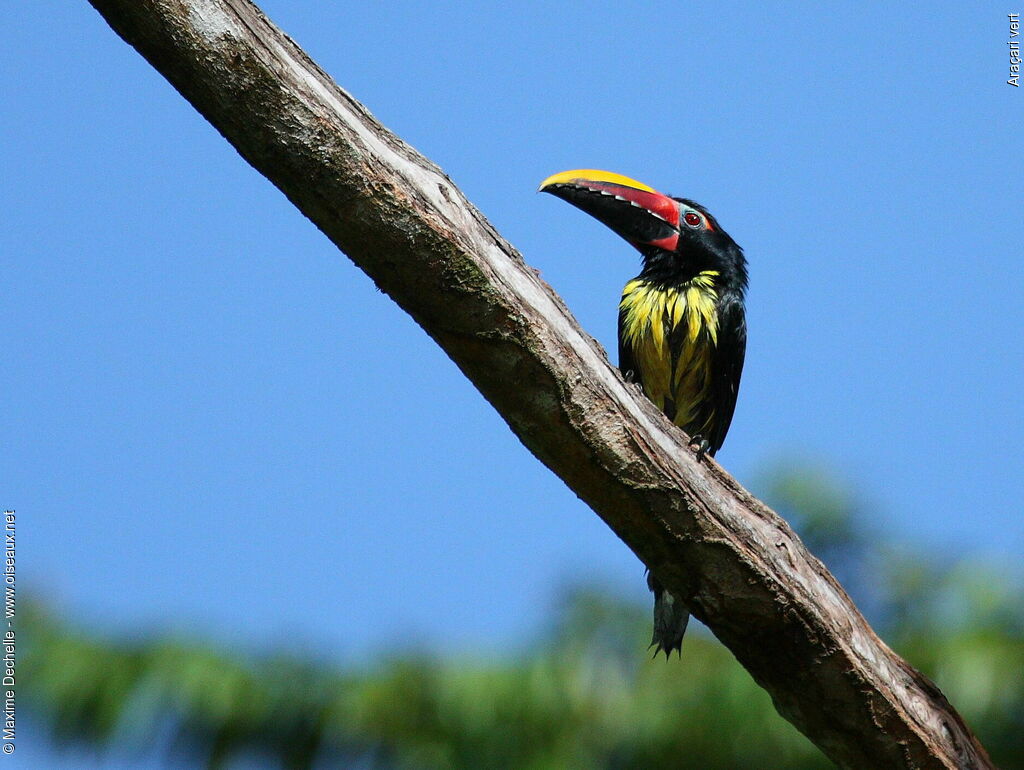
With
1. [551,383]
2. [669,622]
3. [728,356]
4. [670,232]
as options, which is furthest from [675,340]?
[551,383]

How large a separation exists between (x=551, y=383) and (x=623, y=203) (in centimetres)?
315

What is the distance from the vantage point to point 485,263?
12.1ft

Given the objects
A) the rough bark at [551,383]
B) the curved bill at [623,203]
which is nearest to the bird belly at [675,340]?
the curved bill at [623,203]

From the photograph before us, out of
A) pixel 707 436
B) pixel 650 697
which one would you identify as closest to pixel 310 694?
pixel 650 697

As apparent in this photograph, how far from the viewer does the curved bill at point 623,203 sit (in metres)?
6.31

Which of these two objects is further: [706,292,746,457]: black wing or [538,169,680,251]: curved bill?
[706,292,746,457]: black wing

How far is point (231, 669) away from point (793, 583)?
20.9 feet

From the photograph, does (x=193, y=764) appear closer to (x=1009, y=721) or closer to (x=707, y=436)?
(x=707, y=436)

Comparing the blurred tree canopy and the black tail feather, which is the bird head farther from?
the blurred tree canopy

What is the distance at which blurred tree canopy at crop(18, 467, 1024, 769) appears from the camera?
8820 mm

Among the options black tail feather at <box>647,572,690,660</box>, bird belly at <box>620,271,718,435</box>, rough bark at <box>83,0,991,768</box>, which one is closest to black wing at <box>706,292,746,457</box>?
bird belly at <box>620,271,718,435</box>

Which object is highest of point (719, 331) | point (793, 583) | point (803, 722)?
point (719, 331)

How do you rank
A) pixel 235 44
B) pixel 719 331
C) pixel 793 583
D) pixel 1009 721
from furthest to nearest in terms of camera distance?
pixel 1009 721 → pixel 719 331 → pixel 793 583 → pixel 235 44

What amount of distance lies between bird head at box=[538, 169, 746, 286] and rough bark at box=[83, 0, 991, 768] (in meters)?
2.88
